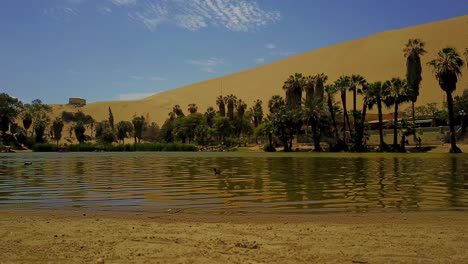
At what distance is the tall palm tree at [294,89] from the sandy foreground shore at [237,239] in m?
83.7

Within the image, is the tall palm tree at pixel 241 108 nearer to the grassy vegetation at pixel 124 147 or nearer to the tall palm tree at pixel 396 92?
the grassy vegetation at pixel 124 147

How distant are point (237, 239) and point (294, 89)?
8890 centimetres

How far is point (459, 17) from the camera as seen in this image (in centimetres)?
19938

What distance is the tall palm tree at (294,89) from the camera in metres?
95.2

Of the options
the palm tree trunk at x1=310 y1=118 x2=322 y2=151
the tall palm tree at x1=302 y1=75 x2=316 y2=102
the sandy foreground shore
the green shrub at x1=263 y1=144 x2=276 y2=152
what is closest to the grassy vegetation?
the green shrub at x1=263 y1=144 x2=276 y2=152

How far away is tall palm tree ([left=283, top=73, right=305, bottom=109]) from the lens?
Answer: 9519 cm

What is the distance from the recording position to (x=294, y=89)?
96438 millimetres

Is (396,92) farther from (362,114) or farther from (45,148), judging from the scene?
(45,148)

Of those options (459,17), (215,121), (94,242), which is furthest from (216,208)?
(459,17)

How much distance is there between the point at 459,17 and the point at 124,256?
723 ft

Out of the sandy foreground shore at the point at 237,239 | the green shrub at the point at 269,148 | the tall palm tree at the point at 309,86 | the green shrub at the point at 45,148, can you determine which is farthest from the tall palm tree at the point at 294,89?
the sandy foreground shore at the point at 237,239

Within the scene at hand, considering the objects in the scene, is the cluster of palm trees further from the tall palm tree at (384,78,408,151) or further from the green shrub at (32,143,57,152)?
the green shrub at (32,143,57,152)

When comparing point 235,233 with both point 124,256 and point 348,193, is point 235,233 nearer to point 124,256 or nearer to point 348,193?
point 124,256

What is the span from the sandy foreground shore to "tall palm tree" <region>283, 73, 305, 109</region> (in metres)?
83.7
